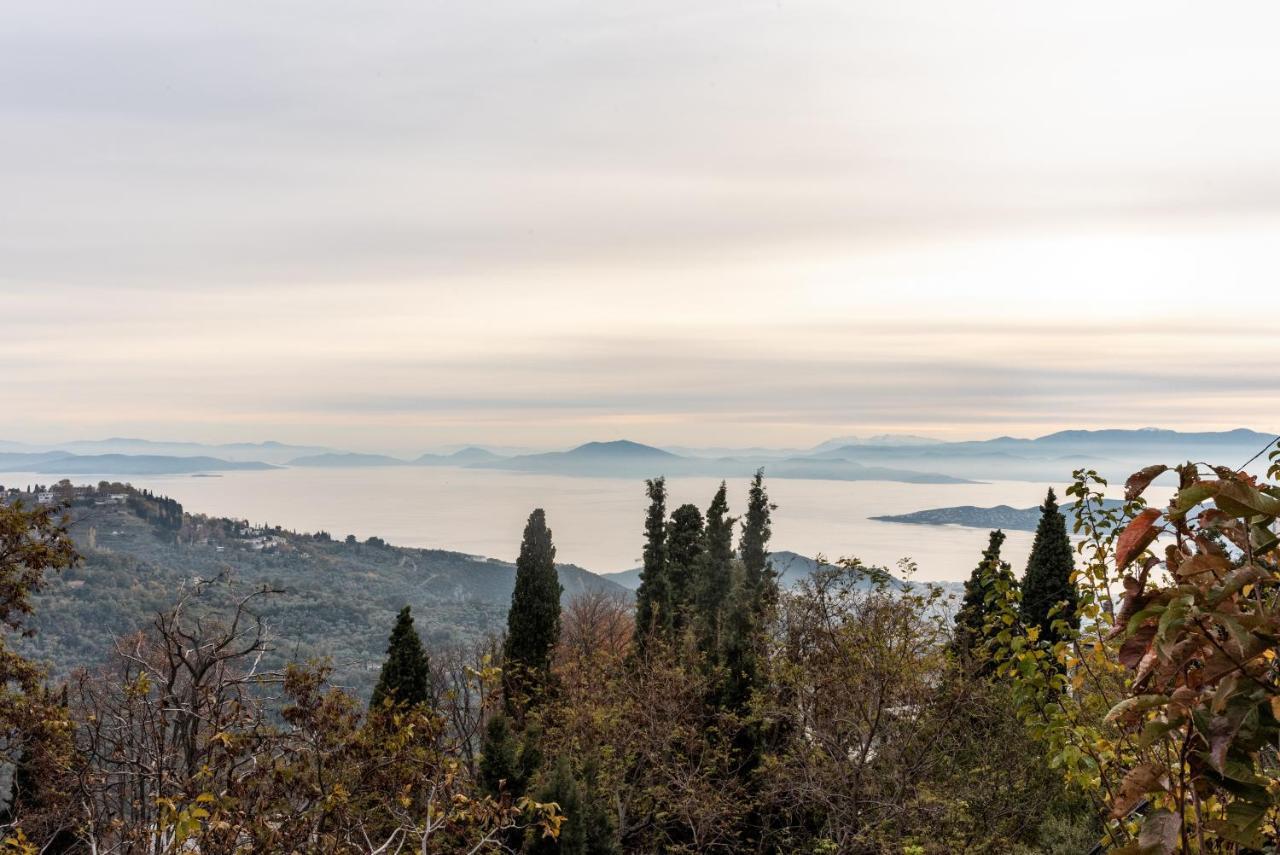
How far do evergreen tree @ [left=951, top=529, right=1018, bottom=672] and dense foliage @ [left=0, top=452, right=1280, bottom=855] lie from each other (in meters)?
0.06

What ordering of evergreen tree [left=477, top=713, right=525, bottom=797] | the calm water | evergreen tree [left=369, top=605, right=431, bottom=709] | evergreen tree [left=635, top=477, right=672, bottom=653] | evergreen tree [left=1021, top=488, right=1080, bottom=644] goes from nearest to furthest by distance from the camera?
evergreen tree [left=477, top=713, right=525, bottom=797] → evergreen tree [left=369, top=605, right=431, bottom=709] → evergreen tree [left=1021, top=488, right=1080, bottom=644] → evergreen tree [left=635, top=477, right=672, bottom=653] → the calm water

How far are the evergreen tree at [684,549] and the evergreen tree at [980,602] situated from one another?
31.7 feet

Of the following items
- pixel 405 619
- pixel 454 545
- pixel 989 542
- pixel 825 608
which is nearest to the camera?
pixel 825 608

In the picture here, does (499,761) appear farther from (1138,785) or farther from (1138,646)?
(1138,646)

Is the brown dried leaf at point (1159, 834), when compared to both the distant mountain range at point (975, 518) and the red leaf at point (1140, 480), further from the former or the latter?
the distant mountain range at point (975, 518)

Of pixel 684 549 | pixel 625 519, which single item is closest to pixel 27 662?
pixel 684 549

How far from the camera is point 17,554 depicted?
11.5 meters

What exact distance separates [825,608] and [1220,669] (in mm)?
14573

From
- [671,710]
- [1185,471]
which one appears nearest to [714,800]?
[671,710]

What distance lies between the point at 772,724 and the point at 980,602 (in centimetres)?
861

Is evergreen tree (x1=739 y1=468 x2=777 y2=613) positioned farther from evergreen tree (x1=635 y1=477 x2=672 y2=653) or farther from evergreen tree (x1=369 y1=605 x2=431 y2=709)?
evergreen tree (x1=369 y1=605 x2=431 y2=709)

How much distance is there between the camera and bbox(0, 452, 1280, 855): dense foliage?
209 centimetres

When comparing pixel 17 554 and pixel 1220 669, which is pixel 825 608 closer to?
pixel 17 554

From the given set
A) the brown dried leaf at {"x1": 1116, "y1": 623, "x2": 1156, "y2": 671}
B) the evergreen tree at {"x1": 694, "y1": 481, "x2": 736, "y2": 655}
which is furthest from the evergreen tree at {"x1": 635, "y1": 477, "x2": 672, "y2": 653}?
the brown dried leaf at {"x1": 1116, "y1": 623, "x2": 1156, "y2": 671}
